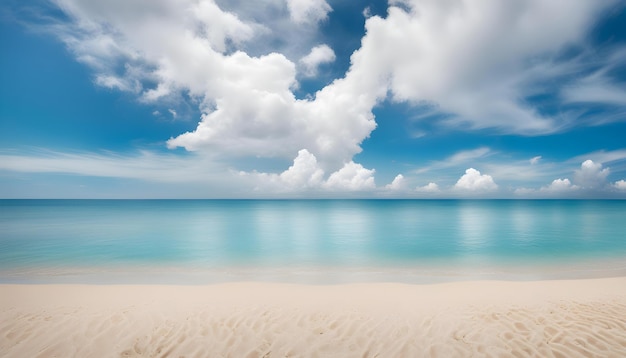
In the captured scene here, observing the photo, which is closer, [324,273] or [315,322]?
[315,322]

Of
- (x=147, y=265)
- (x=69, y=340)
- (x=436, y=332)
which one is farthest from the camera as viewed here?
(x=147, y=265)

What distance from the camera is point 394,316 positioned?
9.20 m

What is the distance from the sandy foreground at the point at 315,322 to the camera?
716cm

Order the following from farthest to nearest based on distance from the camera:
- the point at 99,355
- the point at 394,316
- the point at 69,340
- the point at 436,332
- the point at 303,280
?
the point at 303,280 < the point at 394,316 < the point at 436,332 < the point at 69,340 < the point at 99,355

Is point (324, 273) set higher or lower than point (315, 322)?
lower

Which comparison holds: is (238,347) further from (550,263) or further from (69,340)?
(550,263)

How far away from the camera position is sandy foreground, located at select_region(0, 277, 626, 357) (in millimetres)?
7156

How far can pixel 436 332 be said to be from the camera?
8.04 metres

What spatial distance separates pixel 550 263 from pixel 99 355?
85.4 feet

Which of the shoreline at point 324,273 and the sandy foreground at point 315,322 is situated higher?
the sandy foreground at point 315,322

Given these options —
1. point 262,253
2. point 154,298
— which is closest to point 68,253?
point 262,253

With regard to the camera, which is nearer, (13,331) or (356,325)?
(13,331)

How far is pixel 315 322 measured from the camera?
8.70m

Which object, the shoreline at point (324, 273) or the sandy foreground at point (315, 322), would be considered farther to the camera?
the shoreline at point (324, 273)
